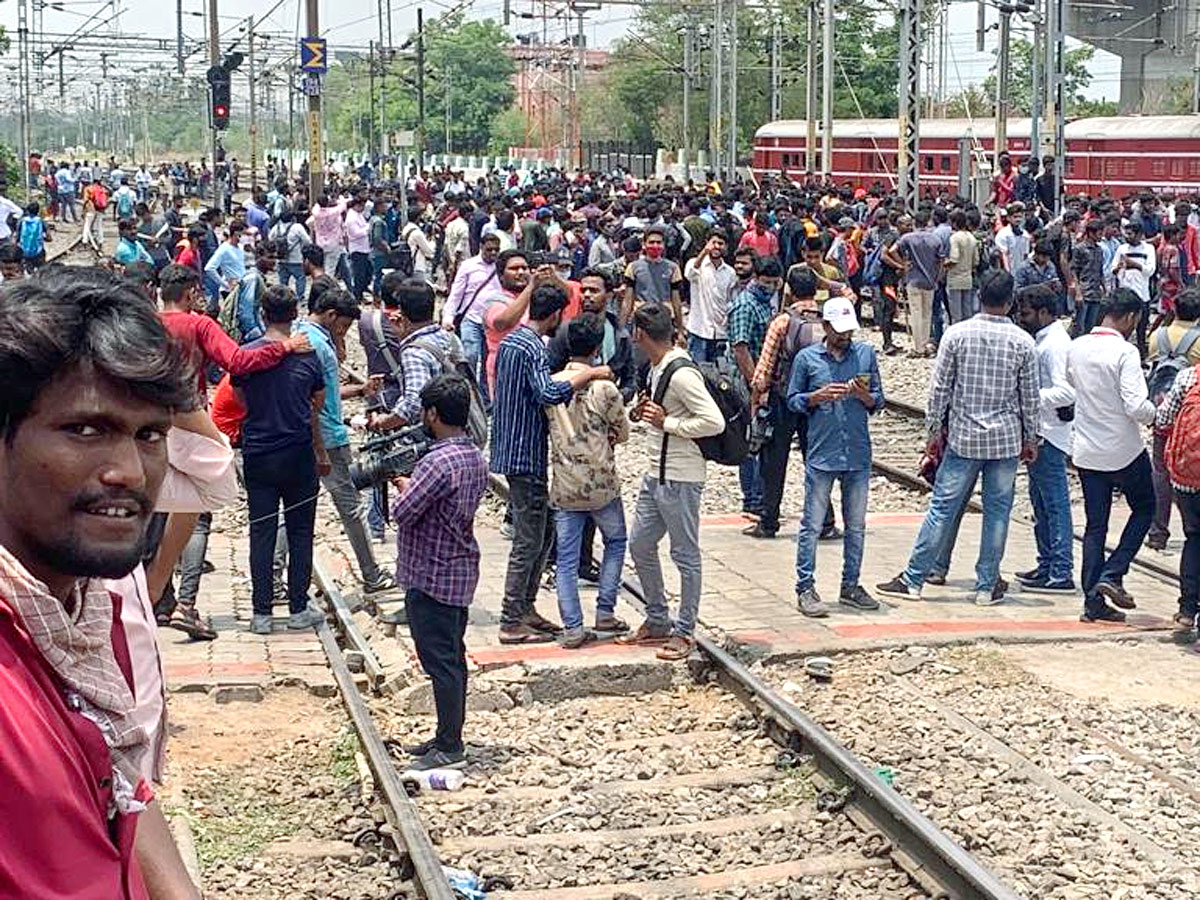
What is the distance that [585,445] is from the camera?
9.20m

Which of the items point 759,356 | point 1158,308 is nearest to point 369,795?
point 759,356

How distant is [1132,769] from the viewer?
25.1 ft

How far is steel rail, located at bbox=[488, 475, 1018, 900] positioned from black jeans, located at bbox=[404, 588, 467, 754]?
139cm

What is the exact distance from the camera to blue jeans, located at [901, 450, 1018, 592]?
34.4 feet

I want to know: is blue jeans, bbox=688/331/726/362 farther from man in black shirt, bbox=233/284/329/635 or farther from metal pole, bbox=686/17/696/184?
metal pole, bbox=686/17/696/184

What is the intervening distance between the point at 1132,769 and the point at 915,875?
1617 millimetres

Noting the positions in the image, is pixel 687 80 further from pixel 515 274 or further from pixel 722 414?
pixel 722 414

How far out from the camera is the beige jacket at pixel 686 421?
900 cm

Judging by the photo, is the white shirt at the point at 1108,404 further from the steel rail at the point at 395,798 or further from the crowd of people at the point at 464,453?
the steel rail at the point at 395,798

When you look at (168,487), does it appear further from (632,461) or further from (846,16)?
(846,16)

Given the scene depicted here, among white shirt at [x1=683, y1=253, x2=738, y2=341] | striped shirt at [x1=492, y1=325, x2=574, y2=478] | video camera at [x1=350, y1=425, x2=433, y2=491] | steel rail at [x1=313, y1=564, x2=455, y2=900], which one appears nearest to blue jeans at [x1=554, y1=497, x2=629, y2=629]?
striped shirt at [x1=492, y1=325, x2=574, y2=478]

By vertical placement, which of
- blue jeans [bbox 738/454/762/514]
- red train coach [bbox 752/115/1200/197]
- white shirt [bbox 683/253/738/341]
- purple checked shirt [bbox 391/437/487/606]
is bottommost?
blue jeans [bbox 738/454/762/514]

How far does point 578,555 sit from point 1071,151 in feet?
120

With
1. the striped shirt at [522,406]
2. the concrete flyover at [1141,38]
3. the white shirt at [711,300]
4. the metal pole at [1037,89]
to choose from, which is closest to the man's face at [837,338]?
the striped shirt at [522,406]
